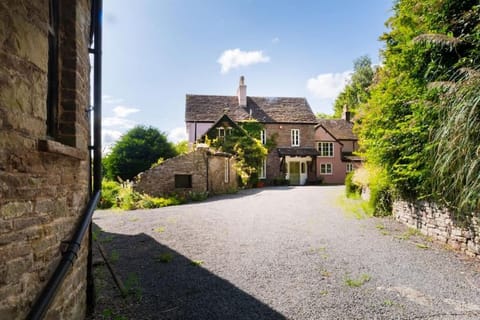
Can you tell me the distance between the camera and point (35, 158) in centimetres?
225

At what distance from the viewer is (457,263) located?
17.0 ft

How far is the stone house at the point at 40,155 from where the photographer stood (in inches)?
77.0

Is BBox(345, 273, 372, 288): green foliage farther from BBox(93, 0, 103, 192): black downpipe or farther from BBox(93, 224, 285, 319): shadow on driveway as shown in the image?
BBox(93, 0, 103, 192): black downpipe

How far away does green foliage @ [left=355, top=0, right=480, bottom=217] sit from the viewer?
4.32 m

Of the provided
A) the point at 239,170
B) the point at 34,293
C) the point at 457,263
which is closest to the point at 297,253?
the point at 457,263

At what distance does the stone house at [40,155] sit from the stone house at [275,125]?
Answer: 76.0 feet

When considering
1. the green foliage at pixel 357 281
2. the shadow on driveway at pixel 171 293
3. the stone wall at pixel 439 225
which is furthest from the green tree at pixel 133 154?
the green foliage at pixel 357 281

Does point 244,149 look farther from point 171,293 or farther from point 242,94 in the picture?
point 171,293

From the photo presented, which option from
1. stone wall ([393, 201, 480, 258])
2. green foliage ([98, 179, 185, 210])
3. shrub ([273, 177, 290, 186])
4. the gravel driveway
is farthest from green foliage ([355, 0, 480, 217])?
shrub ([273, 177, 290, 186])

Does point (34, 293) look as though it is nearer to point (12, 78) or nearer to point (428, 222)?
point (12, 78)

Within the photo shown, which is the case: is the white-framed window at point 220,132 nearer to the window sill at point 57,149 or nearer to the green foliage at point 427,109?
the green foliage at point 427,109

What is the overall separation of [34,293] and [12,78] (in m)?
1.66

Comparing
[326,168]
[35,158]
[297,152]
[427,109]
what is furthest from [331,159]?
[35,158]

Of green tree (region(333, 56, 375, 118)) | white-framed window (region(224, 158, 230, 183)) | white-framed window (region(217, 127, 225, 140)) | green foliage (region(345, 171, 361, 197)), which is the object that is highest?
green tree (region(333, 56, 375, 118))
